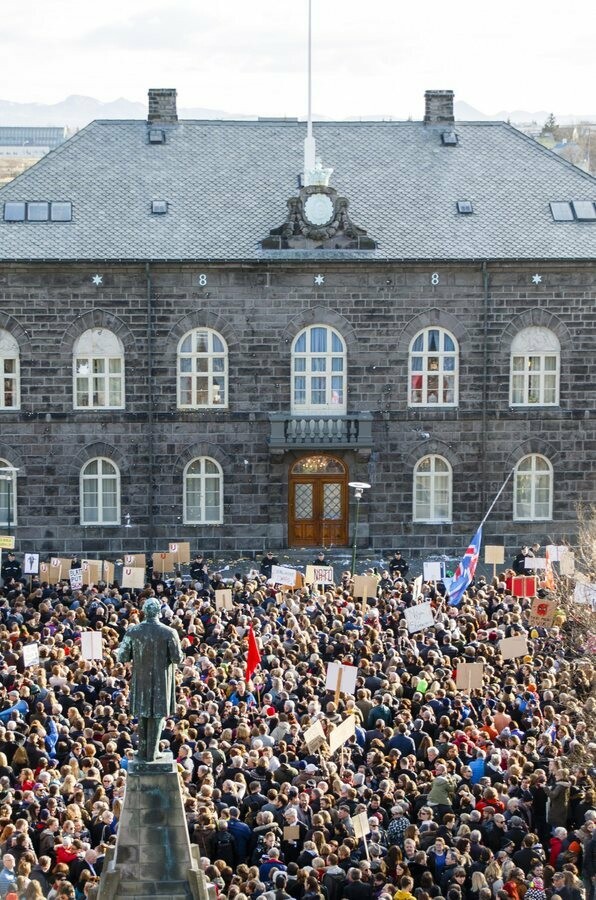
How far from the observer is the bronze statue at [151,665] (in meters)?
17.7

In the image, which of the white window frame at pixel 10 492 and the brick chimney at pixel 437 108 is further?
the brick chimney at pixel 437 108

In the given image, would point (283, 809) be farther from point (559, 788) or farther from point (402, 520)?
point (402, 520)

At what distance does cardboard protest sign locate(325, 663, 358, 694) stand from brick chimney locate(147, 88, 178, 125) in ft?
88.8

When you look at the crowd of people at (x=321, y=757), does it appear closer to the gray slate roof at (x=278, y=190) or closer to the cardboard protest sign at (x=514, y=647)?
the cardboard protest sign at (x=514, y=647)

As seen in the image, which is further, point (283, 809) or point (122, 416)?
point (122, 416)

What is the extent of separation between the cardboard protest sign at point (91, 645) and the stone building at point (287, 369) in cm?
1791

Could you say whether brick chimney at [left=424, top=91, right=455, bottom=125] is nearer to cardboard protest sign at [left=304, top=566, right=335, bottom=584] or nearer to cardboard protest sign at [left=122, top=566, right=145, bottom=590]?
cardboard protest sign at [left=304, top=566, right=335, bottom=584]

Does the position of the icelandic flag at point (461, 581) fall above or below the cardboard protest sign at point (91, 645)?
above

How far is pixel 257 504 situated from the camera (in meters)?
45.6

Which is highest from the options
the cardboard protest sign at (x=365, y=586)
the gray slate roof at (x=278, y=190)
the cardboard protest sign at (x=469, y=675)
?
the gray slate roof at (x=278, y=190)

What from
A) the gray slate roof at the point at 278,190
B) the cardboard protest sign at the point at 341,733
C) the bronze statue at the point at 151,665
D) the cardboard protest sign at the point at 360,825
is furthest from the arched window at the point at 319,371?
the bronze statue at the point at 151,665

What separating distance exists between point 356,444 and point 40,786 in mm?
24764

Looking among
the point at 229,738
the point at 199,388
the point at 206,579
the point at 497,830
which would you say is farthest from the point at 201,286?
the point at 497,830

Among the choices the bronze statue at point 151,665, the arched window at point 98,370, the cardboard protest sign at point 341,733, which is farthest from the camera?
the arched window at point 98,370
